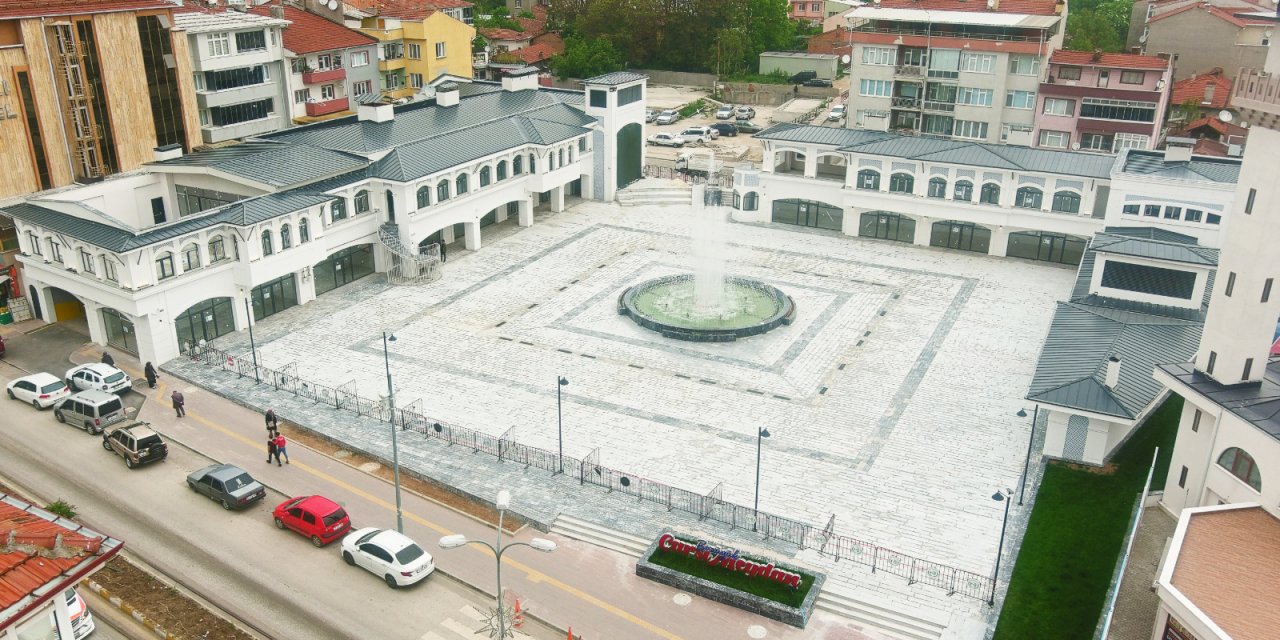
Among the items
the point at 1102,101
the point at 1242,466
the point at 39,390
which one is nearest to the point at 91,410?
the point at 39,390

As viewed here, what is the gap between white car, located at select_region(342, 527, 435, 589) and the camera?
3269 cm

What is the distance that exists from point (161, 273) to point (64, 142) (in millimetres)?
17852

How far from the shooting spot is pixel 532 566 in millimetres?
34281

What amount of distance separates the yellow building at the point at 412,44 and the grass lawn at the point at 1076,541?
66665 millimetres

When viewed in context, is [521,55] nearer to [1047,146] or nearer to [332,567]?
[1047,146]

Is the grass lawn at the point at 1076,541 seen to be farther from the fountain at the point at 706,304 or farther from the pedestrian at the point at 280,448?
the pedestrian at the point at 280,448

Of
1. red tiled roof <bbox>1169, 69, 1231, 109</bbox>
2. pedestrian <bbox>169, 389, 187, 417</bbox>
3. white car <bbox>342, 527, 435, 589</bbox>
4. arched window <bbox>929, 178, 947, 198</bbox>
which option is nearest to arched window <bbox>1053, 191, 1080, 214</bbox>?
arched window <bbox>929, 178, 947, 198</bbox>

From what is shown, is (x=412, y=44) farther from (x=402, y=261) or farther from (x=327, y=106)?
(x=402, y=261)

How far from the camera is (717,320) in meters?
54.0

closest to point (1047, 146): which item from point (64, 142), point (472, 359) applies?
point (472, 359)

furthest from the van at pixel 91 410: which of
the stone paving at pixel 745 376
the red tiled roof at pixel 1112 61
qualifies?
the red tiled roof at pixel 1112 61

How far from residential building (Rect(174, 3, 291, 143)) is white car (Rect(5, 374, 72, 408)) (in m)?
31.1

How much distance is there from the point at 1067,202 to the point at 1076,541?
32960 millimetres

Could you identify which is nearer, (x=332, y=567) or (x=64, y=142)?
(x=332, y=567)
